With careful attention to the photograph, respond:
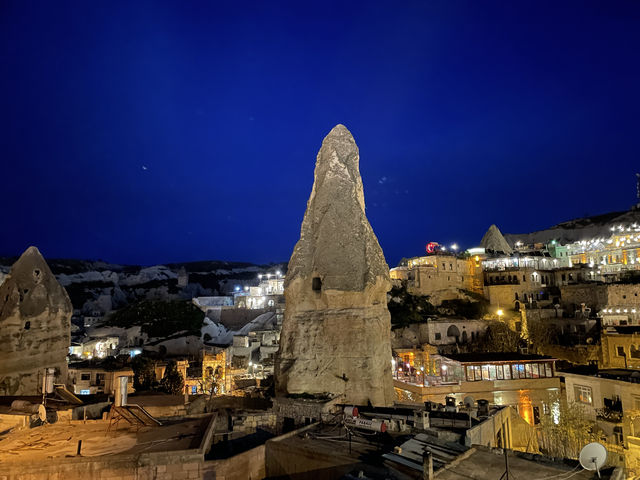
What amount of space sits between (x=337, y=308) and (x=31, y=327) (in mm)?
14338

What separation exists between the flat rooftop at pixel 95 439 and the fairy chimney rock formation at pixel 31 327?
655cm

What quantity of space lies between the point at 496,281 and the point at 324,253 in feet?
136

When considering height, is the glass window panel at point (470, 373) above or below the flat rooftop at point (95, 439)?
below

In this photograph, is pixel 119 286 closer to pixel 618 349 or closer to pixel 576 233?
pixel 618 349

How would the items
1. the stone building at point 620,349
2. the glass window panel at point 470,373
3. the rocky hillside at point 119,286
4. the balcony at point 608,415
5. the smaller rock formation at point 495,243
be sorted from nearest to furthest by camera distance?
the balcony at point 608,415 < the glass window panel at point 470,373 < the stone building at point 620,349 < the smaller rock formation at point 495,243 < the rocky hillside at point 119,286

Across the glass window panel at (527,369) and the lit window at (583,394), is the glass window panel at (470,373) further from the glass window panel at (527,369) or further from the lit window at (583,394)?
the lit window at (583,394)

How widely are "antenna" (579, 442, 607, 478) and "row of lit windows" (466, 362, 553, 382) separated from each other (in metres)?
21.7

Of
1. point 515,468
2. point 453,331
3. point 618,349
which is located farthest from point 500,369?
point 515,468

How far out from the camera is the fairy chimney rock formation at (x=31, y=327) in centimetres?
1836

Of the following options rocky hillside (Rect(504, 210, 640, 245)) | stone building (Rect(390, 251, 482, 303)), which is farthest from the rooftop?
rocky hillside (Rect(504, 210, 640, 245))

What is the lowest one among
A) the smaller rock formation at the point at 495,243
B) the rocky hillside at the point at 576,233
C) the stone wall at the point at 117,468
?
the stone wall at the point at 117,468

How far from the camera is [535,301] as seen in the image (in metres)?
49.5

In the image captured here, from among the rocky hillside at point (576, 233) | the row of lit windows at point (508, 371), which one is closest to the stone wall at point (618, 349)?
the row of lit windows at point (508, 371)

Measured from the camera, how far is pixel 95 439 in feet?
40.0
